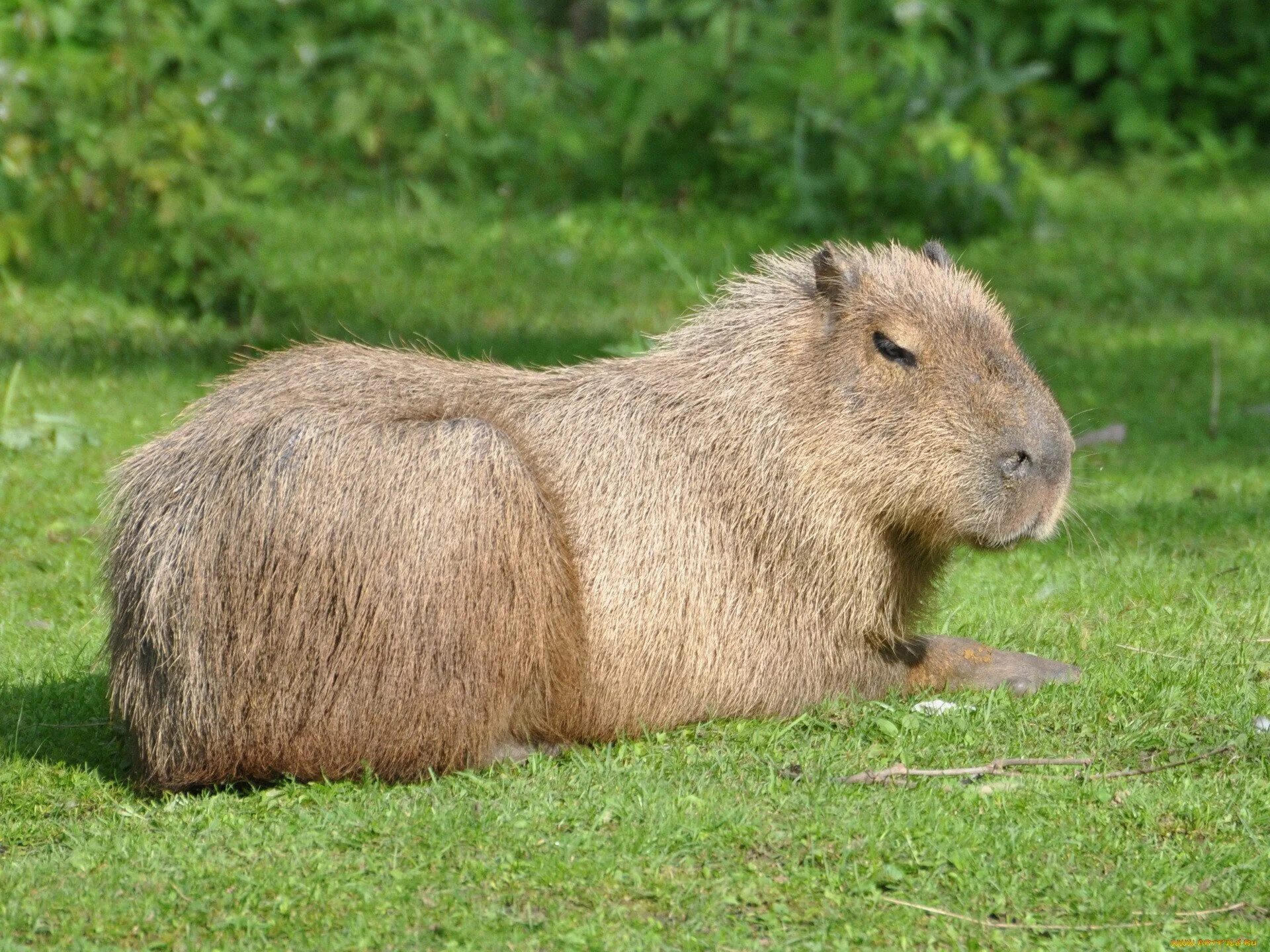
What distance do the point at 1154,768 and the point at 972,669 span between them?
0.64 meters

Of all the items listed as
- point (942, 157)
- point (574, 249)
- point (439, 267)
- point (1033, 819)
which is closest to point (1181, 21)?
point (942, 157)

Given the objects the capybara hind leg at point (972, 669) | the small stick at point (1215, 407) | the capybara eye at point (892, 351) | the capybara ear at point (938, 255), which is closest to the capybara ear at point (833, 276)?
the capybara eye at point (892, 351)

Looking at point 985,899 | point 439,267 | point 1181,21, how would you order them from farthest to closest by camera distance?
point 1181,21 < point 439,267 < point 985,899

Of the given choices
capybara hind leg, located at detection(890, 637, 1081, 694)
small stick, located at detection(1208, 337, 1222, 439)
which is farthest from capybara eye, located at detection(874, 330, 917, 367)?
small stick, located at detection(1208, 337, 1222, 439)

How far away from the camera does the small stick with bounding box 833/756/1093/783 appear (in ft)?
12.3

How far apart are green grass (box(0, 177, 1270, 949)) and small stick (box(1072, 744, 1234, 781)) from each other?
0.02 meters

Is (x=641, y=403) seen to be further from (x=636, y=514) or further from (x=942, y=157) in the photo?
(x=942, y=157)

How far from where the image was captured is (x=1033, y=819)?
3547mm

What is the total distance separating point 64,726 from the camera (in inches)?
169

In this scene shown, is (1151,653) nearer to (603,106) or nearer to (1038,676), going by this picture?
(1038,676)

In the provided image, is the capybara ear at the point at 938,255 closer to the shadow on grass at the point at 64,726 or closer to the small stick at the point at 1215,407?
the shadow on grass at the point at 64,726

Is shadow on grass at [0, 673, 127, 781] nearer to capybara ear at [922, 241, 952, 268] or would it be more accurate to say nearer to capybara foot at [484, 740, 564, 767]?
capybara foot at [484, 740, 564, 767]

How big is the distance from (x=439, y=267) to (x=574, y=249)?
0.78 m

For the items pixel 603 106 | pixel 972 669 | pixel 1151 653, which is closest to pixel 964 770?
pixel 972 669
